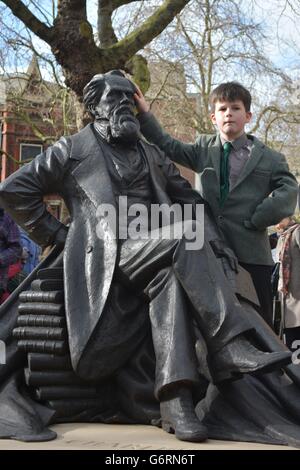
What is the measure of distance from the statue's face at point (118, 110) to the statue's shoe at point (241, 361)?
1.61m

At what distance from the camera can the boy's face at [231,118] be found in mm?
5082

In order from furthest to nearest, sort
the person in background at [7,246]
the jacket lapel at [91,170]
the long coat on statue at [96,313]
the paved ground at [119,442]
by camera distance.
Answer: the person in background at [7,246] → the jacket lapel at [91,170] → the long coat on statue at [96,313] → the paved ground at [119,442]

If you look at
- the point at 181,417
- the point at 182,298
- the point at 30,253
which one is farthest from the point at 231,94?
the point at 30,253

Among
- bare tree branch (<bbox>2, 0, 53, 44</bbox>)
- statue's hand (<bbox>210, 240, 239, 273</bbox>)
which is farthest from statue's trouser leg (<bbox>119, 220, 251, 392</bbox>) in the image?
bare tree branch (<bbox>2, 0, 53, 44</bbox>)

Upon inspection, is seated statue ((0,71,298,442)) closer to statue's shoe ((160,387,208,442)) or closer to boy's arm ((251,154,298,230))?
statue's shoe ((160,387,208,442))

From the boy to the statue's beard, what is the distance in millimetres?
334

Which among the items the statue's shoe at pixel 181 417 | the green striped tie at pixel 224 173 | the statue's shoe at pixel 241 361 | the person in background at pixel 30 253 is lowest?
the statue's shoe at pixel 181 417

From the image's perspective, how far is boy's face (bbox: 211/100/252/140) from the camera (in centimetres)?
508

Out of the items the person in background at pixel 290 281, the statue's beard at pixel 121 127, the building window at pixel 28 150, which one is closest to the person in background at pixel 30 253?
the person in background at pixel 290 281

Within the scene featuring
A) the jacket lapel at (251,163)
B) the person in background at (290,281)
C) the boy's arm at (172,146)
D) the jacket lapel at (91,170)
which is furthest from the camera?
the person in background at (290,281)

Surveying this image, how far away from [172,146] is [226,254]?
3.43 ft

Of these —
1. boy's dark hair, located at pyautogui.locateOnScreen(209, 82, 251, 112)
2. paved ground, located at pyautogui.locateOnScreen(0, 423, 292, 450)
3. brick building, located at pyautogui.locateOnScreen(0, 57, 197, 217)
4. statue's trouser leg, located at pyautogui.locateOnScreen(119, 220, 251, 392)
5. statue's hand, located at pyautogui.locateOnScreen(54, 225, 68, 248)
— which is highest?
brick building, located at pyautogui.locateOnScreen(0, 57, 197, 217)

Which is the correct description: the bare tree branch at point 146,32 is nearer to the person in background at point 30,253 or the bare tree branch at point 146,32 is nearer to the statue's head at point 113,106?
the person in background at point 30,253
